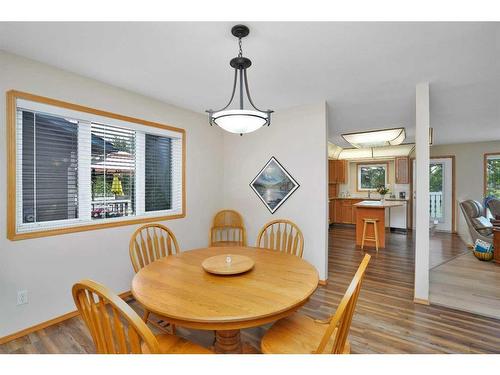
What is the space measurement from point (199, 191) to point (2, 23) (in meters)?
2.42

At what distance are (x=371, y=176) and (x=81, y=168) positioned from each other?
713 cm

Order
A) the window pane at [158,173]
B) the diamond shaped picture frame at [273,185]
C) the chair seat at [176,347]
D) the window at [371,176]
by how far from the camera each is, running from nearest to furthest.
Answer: the chair seat at [176,347] < the window pane at [158,173] < the diamond shaped picture frame at [273,185] < the window at [371,176]

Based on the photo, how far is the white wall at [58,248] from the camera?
6.32 feet

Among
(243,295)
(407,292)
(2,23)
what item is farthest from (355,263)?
(2,23)

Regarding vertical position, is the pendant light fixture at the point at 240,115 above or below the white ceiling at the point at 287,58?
below

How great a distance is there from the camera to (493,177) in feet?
19.0

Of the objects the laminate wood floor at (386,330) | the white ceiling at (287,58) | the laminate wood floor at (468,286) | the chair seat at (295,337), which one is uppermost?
the white ceiling at (287,58)

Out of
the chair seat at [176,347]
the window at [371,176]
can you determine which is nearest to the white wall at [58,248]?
the chair seat at [176,347]

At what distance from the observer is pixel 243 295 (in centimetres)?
129

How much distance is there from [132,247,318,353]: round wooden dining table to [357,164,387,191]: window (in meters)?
6.25

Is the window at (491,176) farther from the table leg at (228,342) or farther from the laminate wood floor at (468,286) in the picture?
the table leg at (228,342)

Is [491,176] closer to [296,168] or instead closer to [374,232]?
[374,232]

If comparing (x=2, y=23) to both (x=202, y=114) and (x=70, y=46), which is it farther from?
(x=202, y=114)

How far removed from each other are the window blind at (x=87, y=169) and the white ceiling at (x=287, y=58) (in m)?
0.48
